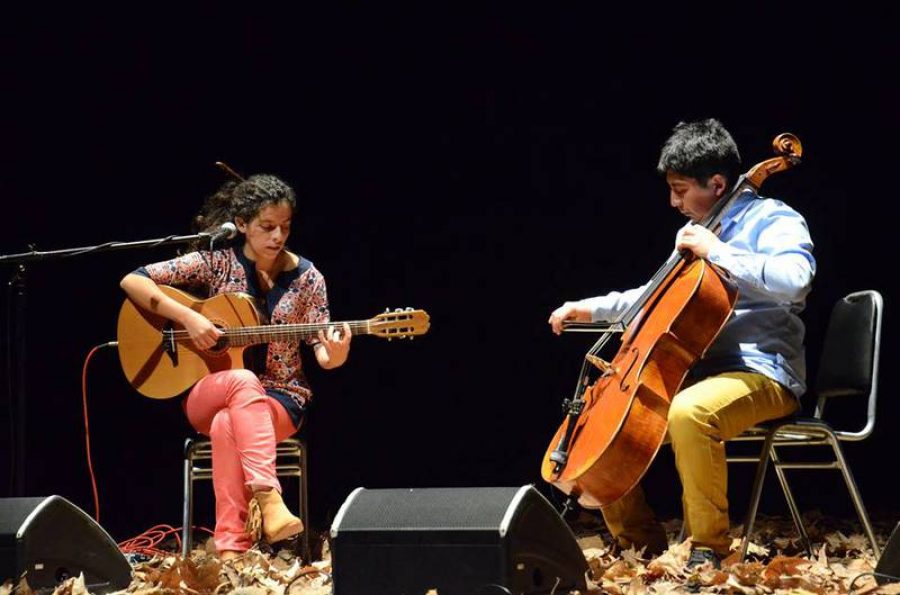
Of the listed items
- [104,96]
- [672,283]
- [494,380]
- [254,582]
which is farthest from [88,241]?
[672,283]

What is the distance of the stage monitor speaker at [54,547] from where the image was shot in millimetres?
2447

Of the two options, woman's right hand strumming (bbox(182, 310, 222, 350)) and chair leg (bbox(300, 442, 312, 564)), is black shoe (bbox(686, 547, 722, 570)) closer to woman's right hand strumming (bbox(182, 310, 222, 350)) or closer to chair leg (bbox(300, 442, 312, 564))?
chair leg (bbox(300, 442, 312, 564))

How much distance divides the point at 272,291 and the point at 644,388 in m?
1.55

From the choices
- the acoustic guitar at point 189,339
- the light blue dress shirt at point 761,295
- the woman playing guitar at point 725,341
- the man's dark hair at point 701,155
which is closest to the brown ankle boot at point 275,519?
the acoustic guitar at point 189,339

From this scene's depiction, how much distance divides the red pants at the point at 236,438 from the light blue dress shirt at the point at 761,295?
4.43 ft

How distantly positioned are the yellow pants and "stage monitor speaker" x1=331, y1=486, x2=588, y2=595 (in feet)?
1.91

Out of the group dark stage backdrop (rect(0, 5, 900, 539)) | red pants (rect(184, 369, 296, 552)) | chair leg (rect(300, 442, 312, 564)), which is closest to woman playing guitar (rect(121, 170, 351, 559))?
red pants (rect(184, 369, 296, 552))

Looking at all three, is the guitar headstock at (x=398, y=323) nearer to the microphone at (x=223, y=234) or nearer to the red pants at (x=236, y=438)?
the red pants at (x=236, y=438)

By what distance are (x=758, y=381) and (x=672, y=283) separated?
13.8 inches

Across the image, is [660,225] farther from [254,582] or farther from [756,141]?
[254,582]

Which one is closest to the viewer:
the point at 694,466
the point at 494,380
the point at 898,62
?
the point at 694,466

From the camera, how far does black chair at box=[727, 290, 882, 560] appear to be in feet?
9.59

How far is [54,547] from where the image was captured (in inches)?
101

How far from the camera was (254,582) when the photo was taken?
2.80m
